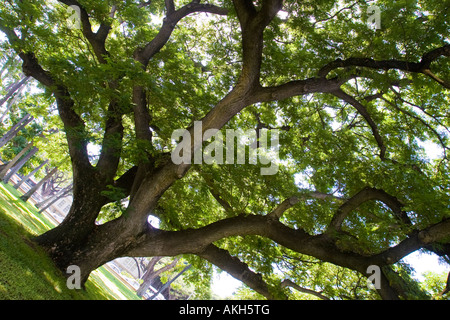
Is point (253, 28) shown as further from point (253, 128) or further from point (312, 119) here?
point (312, 119)

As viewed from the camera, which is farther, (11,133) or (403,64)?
(11,133)

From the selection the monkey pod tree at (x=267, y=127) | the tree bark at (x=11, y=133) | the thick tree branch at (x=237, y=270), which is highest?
the monkey pod tree at (x=267, y=127)

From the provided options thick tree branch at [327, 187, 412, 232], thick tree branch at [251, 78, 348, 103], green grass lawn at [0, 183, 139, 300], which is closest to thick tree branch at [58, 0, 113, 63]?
thick tree branch at [251, 78, 348, 103]

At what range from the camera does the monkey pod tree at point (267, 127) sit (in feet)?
19.5

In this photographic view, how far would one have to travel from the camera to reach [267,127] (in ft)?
30.3

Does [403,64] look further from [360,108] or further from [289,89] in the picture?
[289,89]

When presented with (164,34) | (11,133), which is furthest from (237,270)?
(11,133)

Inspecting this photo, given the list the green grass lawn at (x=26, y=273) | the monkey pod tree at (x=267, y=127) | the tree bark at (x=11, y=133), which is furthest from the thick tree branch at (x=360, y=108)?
the tree bark at (x=11, y=133)

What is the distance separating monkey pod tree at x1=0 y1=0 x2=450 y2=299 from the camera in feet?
19.5

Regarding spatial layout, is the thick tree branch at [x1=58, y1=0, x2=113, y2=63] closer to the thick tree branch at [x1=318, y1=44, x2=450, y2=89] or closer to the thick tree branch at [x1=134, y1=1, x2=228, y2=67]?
the thick tree branch at [x1=134, y1=1, x2=228, y2=67]

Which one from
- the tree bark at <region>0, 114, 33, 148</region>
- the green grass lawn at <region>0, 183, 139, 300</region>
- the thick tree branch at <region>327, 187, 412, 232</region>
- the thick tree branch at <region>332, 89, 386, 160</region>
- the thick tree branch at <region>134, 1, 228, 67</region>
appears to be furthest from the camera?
the tree bark at <region>0, 114, 33, 148</region>

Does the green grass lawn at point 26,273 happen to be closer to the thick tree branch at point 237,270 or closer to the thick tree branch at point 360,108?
the thick tree branch at point 237,270
